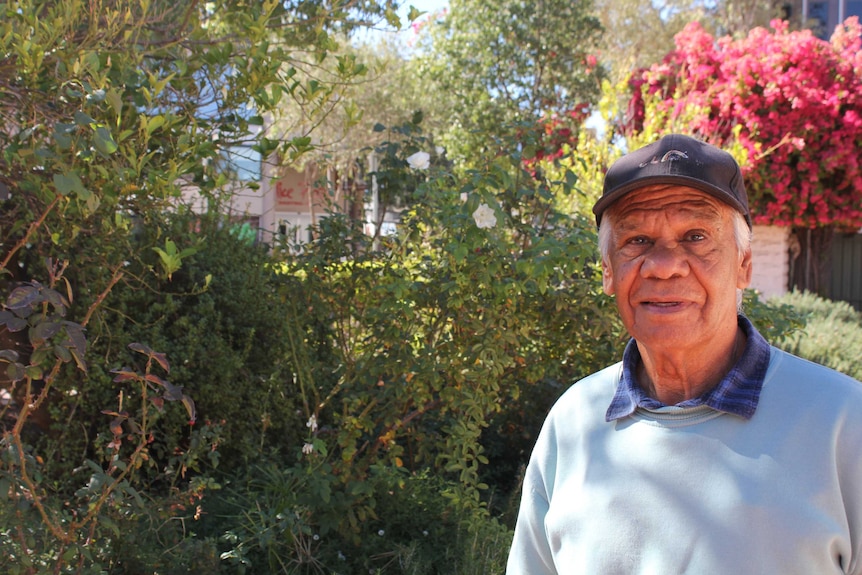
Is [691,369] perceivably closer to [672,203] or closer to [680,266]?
[680,266]

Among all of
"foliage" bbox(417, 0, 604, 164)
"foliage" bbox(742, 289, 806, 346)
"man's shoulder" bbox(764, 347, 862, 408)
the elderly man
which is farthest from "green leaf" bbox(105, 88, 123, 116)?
"foliage" bbox(417, 0, 604, 164)

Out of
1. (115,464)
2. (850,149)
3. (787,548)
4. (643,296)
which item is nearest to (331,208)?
(115,464)

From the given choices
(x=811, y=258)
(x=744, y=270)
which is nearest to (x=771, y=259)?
(x=811, y=258)

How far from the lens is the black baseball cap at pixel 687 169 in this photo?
163 cm

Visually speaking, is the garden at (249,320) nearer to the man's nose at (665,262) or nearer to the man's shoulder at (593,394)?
the man's shoulder at (593,394)

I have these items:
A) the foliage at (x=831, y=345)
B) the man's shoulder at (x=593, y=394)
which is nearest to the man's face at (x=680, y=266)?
the man's shoulder at (x=593, y=394)

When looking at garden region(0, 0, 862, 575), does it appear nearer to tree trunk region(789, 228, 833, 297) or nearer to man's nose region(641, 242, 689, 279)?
man's nose region(641, 242, 689, 279)

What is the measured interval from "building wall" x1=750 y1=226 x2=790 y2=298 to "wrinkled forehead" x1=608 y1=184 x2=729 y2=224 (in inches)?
505

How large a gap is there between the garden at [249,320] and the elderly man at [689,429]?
4.34ft

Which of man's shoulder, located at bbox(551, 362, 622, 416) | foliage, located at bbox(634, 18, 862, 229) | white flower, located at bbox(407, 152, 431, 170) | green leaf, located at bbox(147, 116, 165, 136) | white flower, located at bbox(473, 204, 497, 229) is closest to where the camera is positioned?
man's shoulder, located at bbox(551, 362, 622, 416)

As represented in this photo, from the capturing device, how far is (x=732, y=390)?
1.54m

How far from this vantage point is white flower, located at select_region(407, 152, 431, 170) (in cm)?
452

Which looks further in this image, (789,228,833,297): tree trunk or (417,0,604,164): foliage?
(417,0,604,164): foliage

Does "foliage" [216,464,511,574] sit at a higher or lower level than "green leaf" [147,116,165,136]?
lower
